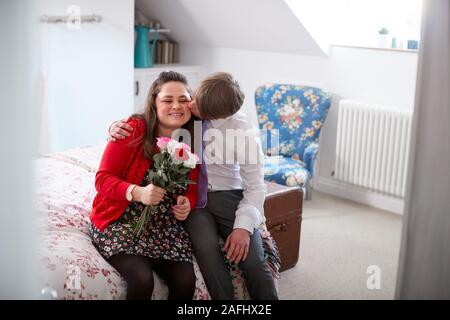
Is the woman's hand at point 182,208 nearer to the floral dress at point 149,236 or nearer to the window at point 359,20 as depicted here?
the floral dress at point 149,236

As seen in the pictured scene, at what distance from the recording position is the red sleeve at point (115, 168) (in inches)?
70.7

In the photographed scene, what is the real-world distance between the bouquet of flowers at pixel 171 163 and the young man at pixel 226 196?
0.69ft

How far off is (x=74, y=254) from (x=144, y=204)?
256mm

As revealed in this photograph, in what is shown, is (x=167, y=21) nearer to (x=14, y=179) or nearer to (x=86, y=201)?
(x=86, y=201)

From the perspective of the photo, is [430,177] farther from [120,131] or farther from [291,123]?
[291,123]

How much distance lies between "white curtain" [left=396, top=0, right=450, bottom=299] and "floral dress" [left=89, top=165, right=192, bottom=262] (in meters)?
0.72

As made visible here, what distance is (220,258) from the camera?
1.85 metres

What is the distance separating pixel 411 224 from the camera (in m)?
1.35

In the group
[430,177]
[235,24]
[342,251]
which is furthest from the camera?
[235,24]

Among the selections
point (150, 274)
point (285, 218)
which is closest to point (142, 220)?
point (150, 274)

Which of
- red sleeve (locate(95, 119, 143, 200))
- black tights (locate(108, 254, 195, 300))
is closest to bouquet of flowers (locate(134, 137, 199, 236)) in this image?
red sleeve (locate(95, 119, 143, 200))

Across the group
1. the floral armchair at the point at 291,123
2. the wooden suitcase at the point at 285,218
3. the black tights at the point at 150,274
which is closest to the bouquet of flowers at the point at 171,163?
the black tights at the point at 150,274

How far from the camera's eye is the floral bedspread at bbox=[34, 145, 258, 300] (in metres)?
1.63

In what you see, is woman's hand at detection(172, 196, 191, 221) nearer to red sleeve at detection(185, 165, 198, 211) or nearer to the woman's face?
red sleeve at detection(185, 165, 198, 211)
